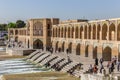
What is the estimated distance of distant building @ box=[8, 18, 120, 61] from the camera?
38656 mm

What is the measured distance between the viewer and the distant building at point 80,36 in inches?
1522

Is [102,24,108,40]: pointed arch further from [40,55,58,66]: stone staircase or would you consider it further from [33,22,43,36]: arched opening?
[33,22,43,36]: arched opening

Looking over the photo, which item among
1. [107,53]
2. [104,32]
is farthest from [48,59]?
[107,53]

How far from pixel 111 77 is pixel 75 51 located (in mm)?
28349

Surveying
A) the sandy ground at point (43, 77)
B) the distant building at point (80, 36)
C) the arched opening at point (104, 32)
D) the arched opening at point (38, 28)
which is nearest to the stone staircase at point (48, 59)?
the distant building at point (80, 36)

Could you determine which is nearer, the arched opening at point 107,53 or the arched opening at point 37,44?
the arched opening at point 107,53

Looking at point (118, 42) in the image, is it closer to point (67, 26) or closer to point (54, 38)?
point (67, 26)

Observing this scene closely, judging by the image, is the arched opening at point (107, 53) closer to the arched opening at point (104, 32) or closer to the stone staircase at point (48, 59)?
the arched opening at point (104, 32)

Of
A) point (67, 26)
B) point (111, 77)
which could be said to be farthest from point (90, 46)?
point (111, 77)

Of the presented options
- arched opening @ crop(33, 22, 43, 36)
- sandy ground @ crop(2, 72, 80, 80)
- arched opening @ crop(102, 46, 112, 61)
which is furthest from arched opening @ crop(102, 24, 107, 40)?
arched opening @ crop(33, 22, 43, 36)

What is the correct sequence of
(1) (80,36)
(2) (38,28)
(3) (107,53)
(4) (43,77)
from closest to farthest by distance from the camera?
(4) (43,77) → (3) (107,53) → (1) (80,36) → (2) (38,28)

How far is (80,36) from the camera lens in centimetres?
5078

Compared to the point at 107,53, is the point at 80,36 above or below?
above

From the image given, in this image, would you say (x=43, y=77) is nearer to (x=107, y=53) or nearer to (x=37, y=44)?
(x=107, y=53)
